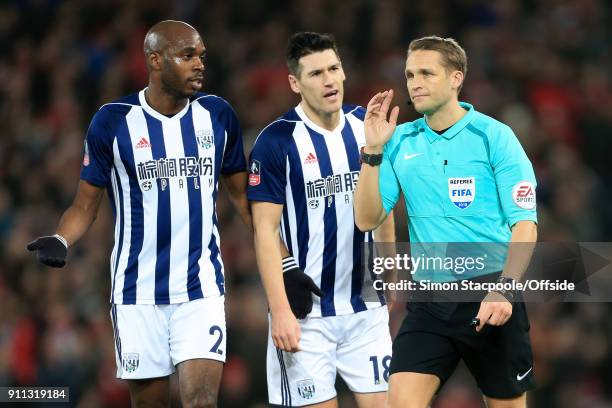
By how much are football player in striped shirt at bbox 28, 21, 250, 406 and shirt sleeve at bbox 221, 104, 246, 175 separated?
0.07 metres

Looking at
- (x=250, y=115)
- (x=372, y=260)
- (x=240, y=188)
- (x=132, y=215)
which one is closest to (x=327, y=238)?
(x=372, y=260)

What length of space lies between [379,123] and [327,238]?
33.6 inches

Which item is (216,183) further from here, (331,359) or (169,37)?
(331,359)

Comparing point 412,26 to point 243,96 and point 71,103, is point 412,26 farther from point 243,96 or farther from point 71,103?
point 71,103

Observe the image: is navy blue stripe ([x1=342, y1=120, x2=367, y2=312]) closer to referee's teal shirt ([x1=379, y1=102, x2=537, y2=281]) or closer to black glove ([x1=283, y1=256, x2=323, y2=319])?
black glove ([x1=283, y1=256, x2=323, y2=319])

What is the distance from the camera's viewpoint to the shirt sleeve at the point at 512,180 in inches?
205

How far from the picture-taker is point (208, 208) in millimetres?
5863

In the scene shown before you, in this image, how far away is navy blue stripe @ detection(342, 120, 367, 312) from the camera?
6.01 metres

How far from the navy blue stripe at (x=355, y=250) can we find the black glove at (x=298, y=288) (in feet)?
0.71

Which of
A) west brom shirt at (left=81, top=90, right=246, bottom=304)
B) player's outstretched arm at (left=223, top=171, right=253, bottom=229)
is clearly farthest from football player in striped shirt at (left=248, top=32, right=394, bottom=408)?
west brom shirt at (left=81, top=90, right=246, bottom=304)

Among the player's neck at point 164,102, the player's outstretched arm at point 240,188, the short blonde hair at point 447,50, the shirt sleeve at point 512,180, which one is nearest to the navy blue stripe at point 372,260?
the player's outstretched arm at point 240,188

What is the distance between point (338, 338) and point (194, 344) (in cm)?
79

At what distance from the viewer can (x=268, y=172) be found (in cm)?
591

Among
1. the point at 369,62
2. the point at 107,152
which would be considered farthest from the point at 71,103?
the point at 107,152
